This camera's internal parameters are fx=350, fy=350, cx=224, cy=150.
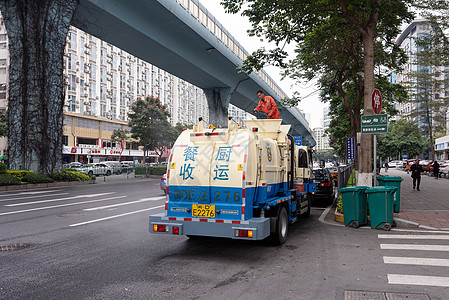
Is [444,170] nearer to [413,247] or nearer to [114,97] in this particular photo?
[413,247]

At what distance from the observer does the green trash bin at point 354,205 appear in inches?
371

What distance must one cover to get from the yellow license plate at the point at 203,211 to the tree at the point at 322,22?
6.51 m

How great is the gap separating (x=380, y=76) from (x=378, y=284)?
54.5ft

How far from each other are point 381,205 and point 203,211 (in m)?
5.26

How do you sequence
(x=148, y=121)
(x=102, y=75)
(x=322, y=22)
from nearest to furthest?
(x=322, y=22), (x=148, y=121), (x=102, y=75)

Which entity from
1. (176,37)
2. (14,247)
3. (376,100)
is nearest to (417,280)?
(376,100)

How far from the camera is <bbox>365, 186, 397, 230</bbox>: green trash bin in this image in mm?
9086

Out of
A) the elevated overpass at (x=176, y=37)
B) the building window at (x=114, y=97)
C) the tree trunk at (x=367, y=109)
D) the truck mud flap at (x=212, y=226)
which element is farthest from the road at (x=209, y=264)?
the building window at (x=114, y=97)

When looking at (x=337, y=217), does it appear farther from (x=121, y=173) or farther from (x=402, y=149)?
(x=402, y=149)

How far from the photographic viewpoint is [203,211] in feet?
21.7

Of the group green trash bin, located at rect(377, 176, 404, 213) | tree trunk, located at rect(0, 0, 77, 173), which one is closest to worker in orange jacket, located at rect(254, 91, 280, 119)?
green trash bin, located at rect(377, 176, 404, 213)

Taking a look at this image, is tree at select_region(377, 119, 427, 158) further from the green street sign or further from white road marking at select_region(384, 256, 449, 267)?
white road marking at select_region(384, 256, 449, 267)

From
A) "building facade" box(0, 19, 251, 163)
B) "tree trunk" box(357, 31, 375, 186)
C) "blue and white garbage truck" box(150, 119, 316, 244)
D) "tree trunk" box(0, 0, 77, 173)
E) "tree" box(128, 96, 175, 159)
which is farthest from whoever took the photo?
"building facade" box(0, 19, 251, 163)

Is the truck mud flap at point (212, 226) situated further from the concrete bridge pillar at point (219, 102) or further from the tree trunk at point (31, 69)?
the concrete bridge pillar at point (219, 102)
